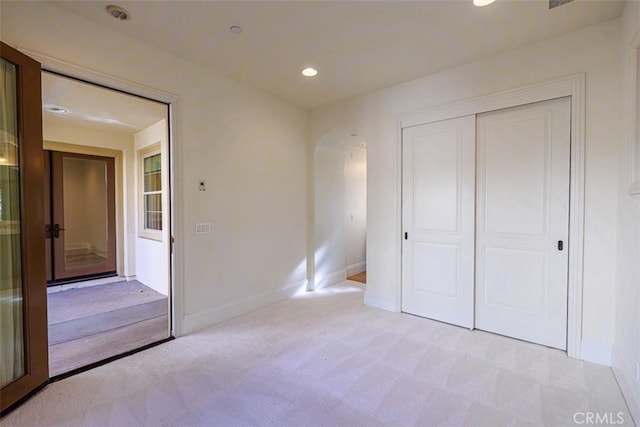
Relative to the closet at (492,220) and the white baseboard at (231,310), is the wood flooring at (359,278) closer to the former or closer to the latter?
the white baseboard at (231,310)

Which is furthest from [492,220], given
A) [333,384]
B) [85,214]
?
[85,214]

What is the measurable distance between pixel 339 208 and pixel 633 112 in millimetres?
3609

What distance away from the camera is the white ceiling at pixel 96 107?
3207 mm

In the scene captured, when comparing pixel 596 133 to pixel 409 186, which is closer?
pixel 596 133

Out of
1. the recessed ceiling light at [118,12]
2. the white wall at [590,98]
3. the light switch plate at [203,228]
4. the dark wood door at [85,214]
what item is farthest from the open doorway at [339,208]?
the dark wood door at [85,214]

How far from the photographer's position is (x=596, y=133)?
Answer: 244 cm

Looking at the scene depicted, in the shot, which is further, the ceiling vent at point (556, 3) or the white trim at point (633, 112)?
the ceiling vent at point (556, 3)

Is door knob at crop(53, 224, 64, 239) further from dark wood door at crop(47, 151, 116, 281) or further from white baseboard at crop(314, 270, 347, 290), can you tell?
white baseboard at crop(314, 270, 347, 290)

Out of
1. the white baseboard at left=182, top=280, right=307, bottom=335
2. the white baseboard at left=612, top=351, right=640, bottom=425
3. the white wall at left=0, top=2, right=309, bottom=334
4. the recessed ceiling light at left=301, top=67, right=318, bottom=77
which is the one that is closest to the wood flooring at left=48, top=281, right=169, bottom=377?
the white baseboard at left=182, top=280, right=307, bottom=335

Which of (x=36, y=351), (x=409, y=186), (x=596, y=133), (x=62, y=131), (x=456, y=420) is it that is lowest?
(x=456, y=420)

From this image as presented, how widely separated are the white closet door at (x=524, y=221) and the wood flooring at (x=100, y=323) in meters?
3.44

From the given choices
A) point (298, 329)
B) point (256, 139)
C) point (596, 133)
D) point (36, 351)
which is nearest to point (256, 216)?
point (256, 139)

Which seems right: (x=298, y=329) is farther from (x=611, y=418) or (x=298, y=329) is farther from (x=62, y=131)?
(x=62, y=131)

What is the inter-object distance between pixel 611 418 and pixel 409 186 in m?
2.46
